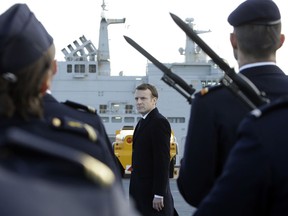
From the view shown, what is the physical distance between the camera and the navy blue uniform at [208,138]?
8.00 feet

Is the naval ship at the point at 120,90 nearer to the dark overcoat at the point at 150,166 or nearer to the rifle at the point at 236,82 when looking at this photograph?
the dark overcoat at the point at 150,166

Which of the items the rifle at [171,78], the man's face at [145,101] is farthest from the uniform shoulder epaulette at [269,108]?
the man's face at [145,101]

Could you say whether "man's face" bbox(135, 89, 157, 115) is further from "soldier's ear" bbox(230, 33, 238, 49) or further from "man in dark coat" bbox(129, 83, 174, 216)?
"soldier's ear" bbox(230, 33, 238, 49)

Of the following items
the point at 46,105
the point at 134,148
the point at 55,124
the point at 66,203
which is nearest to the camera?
the point at 66,203

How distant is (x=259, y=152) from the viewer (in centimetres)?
179

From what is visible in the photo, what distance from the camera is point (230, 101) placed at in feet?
8.30

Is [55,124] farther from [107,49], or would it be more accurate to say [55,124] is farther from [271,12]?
[107,49]

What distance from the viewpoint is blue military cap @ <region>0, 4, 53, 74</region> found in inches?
63.8

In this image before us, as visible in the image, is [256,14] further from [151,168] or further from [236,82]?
[151,168]

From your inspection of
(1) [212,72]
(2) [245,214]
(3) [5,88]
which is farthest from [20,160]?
(1) [212,72]

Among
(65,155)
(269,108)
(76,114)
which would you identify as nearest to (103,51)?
(76,114)

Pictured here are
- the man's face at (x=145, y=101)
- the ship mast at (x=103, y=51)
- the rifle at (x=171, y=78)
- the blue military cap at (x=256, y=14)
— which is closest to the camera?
the blue military cap at (x=256, y=14)

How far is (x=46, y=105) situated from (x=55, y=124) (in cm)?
39

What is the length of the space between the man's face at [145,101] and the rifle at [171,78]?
2429 millimetres
